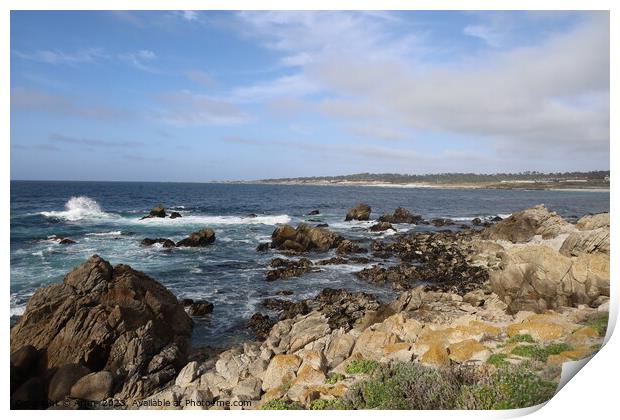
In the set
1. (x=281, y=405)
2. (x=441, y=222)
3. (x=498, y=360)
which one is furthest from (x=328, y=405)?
(x=441, y=222)

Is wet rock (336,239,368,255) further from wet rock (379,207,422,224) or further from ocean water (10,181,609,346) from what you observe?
wet rock (379,207,422,224)

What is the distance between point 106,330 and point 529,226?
1812cm

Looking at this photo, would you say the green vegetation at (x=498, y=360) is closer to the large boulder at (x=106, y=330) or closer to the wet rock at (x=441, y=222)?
the large boulder at (x=106, y=330)

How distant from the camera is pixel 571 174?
995 centimetres

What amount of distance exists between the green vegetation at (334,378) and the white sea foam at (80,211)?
40.5 feet

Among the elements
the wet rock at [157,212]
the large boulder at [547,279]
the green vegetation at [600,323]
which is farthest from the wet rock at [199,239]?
the green vegetation at [600,323]

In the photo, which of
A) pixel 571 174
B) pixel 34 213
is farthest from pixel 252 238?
pixel 571 174

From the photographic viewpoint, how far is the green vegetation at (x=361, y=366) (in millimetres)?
6832

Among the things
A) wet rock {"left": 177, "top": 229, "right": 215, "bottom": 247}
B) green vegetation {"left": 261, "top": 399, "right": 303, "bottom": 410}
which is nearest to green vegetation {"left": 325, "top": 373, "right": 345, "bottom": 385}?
green vegetation {"left": 261, "top": 399, "right": 303, "bottom": 410}

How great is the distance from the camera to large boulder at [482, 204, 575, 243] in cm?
1609

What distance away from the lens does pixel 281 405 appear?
6.20m

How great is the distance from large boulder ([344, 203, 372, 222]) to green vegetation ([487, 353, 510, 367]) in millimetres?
23042
